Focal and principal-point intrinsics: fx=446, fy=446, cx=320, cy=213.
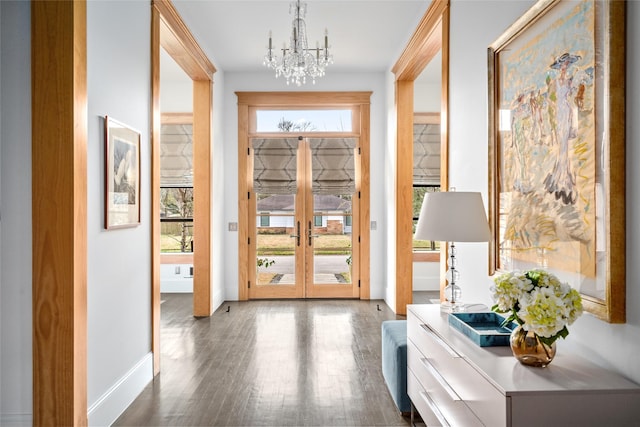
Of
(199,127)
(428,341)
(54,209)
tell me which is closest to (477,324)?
(428,341)

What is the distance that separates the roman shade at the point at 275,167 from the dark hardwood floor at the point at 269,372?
1.67m

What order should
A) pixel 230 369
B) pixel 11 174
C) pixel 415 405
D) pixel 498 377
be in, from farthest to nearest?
pixel 230 369
pixel 415 405
pixel 11 174
pixel 498 377

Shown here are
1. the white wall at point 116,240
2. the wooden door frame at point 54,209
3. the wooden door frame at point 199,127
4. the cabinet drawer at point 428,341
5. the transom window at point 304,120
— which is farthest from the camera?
the transom window at point 304,120

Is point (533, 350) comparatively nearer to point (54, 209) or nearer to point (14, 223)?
point (54, 209)

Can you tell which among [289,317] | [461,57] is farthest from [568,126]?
[289,317]

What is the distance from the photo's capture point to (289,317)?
514 cm

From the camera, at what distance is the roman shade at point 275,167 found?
605 cm

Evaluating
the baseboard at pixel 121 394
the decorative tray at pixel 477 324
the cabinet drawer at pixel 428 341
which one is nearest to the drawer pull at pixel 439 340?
the cabinet drawer at pixel 428 341

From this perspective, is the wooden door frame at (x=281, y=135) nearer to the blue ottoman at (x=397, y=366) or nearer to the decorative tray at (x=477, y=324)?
the blue ottoman at (x=397, y=366)

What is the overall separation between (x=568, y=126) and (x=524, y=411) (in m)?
1.08

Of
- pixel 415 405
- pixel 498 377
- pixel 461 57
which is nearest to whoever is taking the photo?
pixel 498 377

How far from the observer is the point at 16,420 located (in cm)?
217

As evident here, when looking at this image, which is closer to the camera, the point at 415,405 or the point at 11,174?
the point at 11,174

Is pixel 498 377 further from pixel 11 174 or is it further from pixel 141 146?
pixel 141 146
